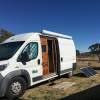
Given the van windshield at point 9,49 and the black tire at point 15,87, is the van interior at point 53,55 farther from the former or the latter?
the black tire at point 15,87

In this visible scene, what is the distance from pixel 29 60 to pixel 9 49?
1001 millimetres

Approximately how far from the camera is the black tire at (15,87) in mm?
8914

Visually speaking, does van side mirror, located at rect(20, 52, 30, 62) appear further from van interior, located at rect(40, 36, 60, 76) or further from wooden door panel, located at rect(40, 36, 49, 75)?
van interior, located at rect(40, 36, 60, 76)

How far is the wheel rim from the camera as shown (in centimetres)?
905

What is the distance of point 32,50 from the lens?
10.4 metres

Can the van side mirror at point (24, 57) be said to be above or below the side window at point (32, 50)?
below

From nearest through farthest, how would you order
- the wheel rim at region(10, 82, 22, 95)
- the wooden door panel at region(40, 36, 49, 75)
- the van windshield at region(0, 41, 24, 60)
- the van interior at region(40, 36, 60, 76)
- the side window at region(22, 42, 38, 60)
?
the wheel rim at region(10, 82, 22, 95)
the van windshield at region(0, 41, 24, 60)
the side window at region(22, 42, 38, 60)
the wooden door panel at region(40, 36, 49, 75)
the van interior at region(40, 36, 60, 76)

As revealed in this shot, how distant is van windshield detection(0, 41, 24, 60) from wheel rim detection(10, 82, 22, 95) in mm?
1080

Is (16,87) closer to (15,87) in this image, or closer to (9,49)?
(15,87)

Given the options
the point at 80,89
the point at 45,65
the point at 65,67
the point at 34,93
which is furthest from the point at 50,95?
the point at 65,67

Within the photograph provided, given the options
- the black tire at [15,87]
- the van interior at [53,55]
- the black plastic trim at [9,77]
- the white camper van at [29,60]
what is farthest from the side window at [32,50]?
the van interior at [53,55]

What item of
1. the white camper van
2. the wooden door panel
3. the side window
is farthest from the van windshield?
the wooden door panel

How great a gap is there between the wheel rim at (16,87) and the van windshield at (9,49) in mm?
1080

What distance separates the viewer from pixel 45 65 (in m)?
11.6
